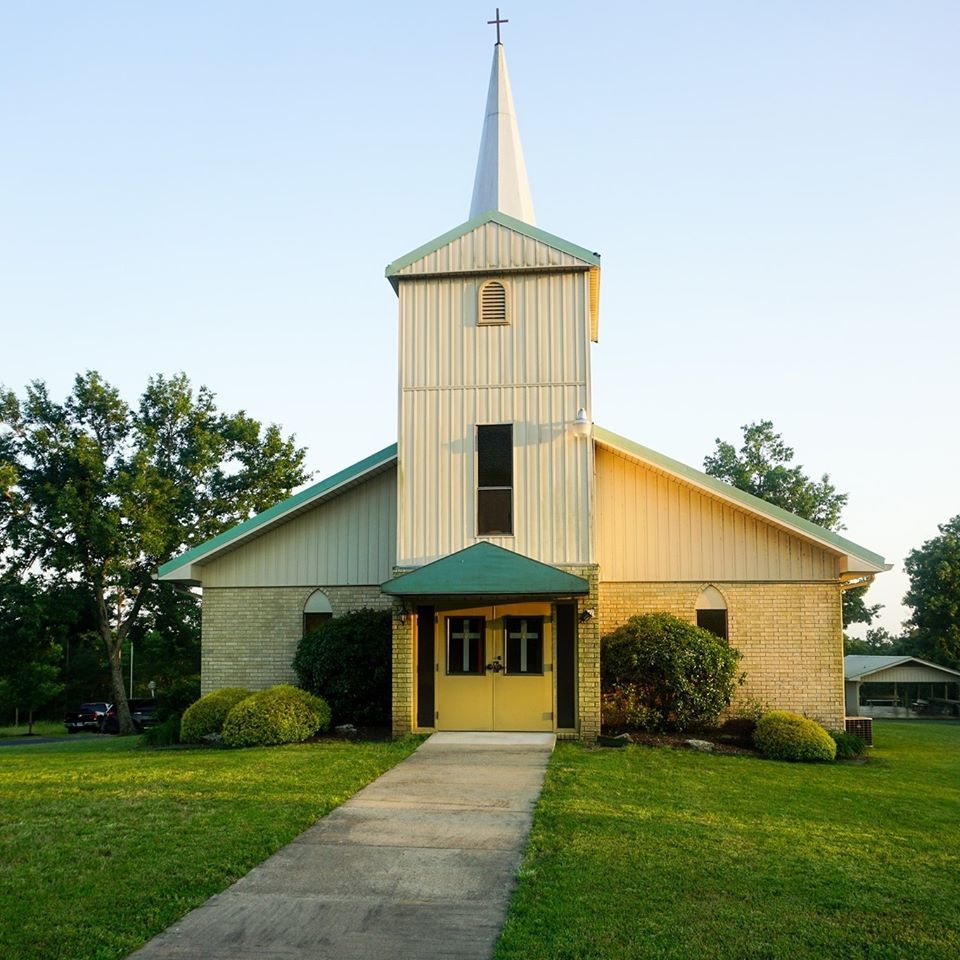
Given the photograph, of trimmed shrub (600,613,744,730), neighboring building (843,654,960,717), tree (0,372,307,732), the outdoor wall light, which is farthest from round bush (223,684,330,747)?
neighboring building (843,654,960,717)

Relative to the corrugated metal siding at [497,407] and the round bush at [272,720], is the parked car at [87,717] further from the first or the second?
the corrugated metal siding at [497,407]

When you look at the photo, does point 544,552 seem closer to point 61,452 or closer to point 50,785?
point 50,785

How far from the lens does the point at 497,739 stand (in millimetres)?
16891

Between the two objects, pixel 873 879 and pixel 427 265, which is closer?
pixel 873 879

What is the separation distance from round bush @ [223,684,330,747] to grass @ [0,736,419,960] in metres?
0.43

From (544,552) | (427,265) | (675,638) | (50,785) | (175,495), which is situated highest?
(427,265)

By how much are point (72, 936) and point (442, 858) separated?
345 cm

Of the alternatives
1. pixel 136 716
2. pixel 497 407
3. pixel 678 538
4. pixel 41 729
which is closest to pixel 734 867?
pixel 497 407

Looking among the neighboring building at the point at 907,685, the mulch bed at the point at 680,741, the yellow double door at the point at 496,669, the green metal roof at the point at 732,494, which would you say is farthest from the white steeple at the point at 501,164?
the neighboring building at the point at 907,685

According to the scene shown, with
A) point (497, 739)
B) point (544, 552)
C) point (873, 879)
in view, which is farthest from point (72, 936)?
point (544, 552)

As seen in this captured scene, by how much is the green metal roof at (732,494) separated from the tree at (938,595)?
41.4 meters

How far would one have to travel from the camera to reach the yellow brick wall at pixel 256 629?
20875 millimetres

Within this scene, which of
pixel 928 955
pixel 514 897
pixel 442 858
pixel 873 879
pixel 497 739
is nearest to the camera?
pixel 928 955

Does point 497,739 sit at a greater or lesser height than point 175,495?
lesser
